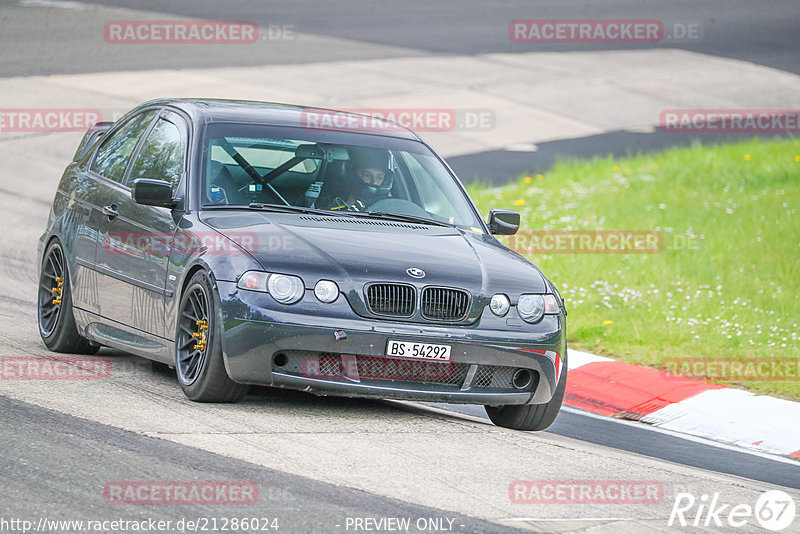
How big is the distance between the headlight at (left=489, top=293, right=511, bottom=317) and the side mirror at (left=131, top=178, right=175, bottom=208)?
6.50ft

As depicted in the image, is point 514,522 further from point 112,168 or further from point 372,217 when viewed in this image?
point 112,168

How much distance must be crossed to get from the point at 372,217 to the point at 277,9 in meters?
24.5

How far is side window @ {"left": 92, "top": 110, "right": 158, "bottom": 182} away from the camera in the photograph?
30.3 ft

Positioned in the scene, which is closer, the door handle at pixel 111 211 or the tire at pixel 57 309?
the door handle at pixel 111 211

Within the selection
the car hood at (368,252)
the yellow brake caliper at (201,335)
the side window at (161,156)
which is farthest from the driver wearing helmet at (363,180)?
the yellow brake caliper at (201,335)

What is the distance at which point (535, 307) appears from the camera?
776 cm

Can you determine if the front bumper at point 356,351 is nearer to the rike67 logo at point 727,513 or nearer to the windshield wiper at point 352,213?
the windshield wiper at point 352,213

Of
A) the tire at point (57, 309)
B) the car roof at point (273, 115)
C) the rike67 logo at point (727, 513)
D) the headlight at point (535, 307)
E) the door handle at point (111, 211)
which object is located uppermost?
the car roof at point (273, 115)

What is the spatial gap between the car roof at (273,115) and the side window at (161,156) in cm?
17

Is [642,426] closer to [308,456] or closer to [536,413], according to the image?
[536,413]

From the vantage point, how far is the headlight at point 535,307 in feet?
25.3

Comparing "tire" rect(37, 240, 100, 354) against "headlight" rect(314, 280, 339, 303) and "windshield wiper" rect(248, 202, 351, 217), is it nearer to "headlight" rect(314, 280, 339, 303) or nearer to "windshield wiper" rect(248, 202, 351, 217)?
"windshield wiper" rect(248, 202, 351, 217)

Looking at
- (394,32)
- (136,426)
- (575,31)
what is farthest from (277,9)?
(136,426)

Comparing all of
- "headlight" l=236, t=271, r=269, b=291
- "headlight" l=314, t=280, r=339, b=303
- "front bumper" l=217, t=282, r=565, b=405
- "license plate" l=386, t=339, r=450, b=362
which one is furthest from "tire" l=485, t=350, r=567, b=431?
"headlight" l=236, t=271, r=269, b=291
